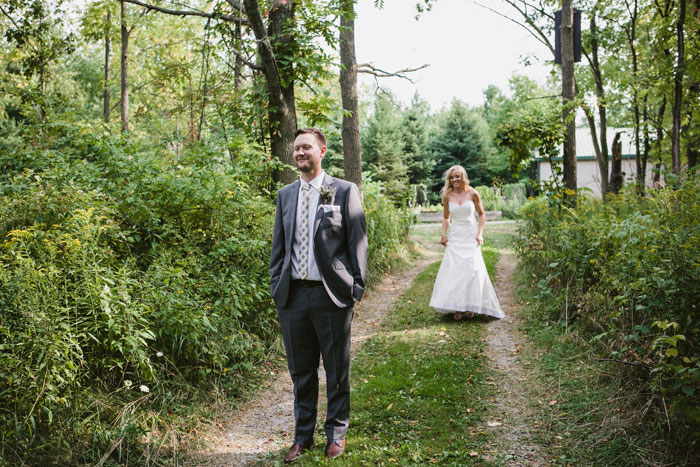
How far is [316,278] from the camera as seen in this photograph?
12.4ft

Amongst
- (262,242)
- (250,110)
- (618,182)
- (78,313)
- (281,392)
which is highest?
(250,110)

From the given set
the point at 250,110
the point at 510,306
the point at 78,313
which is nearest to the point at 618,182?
the point at 510,306

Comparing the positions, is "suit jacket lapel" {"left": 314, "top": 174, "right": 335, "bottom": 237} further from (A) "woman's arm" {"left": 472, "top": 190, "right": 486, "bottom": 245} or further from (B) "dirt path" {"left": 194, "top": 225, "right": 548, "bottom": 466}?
(A) "woman's arm" {"left": 472, "top": 190, "right": 486, "bottom": 245}

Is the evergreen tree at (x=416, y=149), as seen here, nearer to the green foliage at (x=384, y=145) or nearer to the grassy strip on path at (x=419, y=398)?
the green foliage at (x=384, y=145)

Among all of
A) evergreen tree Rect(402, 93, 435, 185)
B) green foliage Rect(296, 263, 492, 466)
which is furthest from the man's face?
evergreen tree Rect(402, 93, 435, 185)

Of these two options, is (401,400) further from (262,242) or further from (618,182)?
(618,182)

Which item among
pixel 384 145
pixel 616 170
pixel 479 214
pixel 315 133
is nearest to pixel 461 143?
pixel 384 145

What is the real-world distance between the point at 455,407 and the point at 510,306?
4.10 meters

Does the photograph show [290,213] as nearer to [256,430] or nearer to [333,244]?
[333,244]

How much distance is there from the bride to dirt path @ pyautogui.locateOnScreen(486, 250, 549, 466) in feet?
1.30

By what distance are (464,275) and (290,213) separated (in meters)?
4.54

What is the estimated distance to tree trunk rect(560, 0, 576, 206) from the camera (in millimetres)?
10195

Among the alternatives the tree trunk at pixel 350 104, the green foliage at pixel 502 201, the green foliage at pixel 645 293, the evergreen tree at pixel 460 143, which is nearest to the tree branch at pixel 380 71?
the tree trunk at pixel 350 104

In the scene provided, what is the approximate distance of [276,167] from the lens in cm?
773
